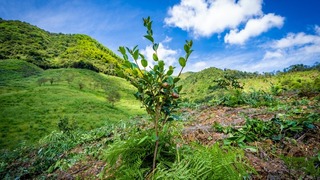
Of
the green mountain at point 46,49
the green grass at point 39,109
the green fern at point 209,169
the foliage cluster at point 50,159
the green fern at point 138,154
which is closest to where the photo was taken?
the green fern at point 209,169

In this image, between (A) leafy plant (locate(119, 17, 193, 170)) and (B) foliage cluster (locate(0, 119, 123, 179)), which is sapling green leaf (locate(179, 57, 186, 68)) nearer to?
(A) leafy plant (locate(119, 17, 193, 170))

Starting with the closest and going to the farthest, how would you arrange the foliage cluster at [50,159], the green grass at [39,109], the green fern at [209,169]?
1. the green fern at [209,169]
2. the foliage cluster at [50,159]
3. the green grass at [39,109]

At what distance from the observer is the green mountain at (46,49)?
413ft

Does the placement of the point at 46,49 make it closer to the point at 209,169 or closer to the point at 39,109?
the point at 39,109

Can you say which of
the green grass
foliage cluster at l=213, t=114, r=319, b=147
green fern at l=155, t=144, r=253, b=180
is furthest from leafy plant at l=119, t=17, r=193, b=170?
the green grass

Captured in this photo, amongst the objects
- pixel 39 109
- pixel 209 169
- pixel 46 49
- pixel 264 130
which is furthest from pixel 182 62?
pixel 46 49

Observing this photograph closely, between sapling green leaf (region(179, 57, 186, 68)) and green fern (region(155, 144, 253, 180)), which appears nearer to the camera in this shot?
green fern (region(155, 144, 253, 180))

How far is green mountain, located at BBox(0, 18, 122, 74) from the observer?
12581 cm

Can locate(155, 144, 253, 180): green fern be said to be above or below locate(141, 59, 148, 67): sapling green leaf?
below

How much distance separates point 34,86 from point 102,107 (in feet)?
104

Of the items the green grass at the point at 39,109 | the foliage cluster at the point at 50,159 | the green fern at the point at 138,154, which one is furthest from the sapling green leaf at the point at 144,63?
the green grass at the point at 39,109

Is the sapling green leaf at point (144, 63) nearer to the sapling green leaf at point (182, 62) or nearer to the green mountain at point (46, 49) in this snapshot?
the sapling green leaf at point (182, 62)

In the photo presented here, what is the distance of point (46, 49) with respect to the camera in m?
155

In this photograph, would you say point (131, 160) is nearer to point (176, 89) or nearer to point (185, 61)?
point (176, 89)
